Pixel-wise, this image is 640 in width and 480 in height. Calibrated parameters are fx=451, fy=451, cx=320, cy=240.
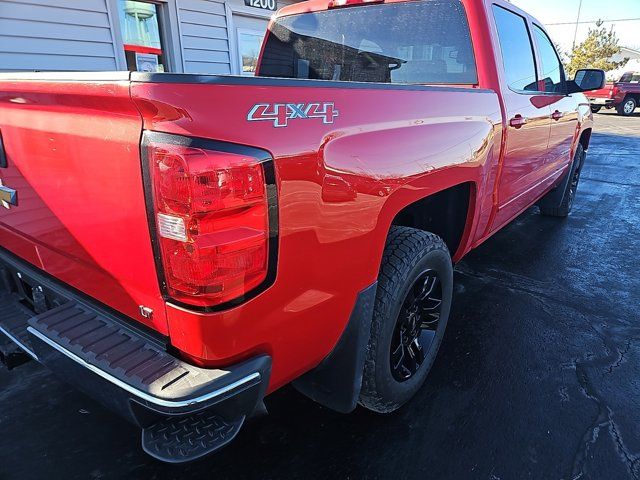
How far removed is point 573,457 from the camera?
202 centimetres

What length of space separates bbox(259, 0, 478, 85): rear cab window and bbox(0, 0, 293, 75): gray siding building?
359 cm

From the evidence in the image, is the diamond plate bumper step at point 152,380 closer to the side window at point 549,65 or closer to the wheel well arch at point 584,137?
the side window at point 549,65

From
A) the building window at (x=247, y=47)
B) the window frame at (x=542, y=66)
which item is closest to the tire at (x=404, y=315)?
the window frame at (x=542, y=66)

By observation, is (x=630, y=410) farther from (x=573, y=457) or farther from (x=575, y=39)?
(x=575, y=39)

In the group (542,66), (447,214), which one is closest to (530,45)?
(542,66)

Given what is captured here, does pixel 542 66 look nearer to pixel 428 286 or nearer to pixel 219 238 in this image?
pixel 428 286

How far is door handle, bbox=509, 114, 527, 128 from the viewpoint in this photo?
2.83 metres

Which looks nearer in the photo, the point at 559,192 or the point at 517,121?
the point at 517,121

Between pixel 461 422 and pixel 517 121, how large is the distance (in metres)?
1.88

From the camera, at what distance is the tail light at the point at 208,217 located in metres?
1.19

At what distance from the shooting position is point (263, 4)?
797cm

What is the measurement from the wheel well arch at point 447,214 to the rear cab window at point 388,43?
27.6 inches

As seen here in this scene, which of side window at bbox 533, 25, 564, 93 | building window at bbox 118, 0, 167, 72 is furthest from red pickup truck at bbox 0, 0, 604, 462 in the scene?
building window at bbox 118, 0, 167, 72

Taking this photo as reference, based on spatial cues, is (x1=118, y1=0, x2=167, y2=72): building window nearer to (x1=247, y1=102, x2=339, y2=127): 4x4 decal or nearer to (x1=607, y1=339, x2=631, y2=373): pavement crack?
(x1=247, y1=102, x2=339, y2=127): 4x4 decal
